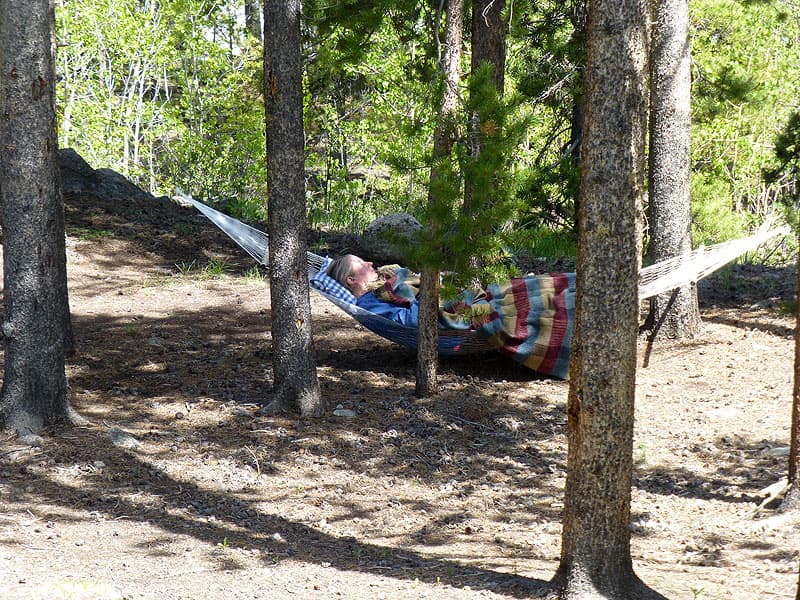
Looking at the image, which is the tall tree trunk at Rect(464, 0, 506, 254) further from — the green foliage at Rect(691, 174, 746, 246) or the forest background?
the green foliage at Rect(691, 174, 746, 246)

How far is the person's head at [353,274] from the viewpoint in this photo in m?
5.64

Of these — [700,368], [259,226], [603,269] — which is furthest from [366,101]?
[603,269]

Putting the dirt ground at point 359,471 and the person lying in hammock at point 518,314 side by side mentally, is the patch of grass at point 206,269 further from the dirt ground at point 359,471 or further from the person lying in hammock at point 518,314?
the person lying in hammock at point 518,314

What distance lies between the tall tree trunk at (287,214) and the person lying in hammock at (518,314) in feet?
2.52

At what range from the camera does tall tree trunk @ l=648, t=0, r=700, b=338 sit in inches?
227

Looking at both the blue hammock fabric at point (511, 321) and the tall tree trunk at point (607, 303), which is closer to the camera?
the tall tree trunk at point (607, 303)

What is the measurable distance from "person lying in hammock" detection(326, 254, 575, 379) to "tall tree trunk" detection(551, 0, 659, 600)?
2.52 m

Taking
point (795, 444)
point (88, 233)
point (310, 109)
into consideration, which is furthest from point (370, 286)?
point (310, 109)

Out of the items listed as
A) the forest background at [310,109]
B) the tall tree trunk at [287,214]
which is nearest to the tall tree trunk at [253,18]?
the forest background at [310,109]

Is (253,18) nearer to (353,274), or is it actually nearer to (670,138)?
(353,274)

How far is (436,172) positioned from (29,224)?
202cm

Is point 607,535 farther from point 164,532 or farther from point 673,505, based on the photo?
point 164,532

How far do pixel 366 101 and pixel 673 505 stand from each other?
343 inches

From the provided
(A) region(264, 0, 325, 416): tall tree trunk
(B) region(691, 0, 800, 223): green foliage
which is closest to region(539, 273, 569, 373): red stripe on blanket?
(A) region(264, 0, 325, 416): tall tree trunk
